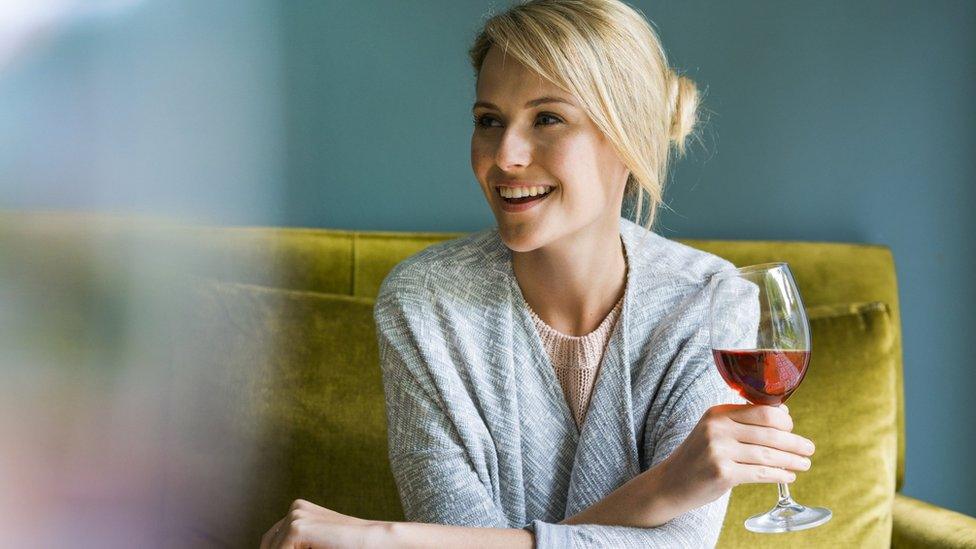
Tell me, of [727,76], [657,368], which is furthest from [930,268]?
[657,368]

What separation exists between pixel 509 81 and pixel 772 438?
571 mm

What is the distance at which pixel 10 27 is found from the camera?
1.23 metres

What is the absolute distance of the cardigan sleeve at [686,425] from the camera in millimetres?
1101

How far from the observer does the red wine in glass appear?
101cm

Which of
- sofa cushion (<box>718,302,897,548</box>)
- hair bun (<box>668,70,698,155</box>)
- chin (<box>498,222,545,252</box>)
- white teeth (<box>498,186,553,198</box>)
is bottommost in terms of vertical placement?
sofa cushion (<box>718,302,897,548</box>)

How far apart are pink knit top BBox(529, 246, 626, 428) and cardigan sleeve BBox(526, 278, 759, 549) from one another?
10 cm

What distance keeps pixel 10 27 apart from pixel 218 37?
59 cm

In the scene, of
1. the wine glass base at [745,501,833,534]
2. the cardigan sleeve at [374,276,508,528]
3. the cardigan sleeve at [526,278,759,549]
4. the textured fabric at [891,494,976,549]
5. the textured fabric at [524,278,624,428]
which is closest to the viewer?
the wine glass base at [745,501,833,534]

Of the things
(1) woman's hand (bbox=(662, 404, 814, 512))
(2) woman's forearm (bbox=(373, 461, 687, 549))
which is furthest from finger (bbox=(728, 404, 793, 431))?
(2) woman's forearm (bbox=(373, 461, 687, 549))

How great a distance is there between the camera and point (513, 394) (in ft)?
4.36

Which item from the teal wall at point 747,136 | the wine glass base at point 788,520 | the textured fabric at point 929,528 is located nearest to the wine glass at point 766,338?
the wine glass base at point 788,520

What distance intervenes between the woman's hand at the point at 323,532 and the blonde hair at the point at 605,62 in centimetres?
59

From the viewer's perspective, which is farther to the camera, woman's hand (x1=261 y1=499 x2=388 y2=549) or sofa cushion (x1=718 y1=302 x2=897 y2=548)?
sofa cushion (x1=718 y1=302 x2=897 y2=548)

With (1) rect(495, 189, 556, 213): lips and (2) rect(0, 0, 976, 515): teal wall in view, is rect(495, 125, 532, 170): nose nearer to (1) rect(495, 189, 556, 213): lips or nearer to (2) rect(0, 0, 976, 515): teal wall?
(1) rect(495, 189, 556, 213): lips
